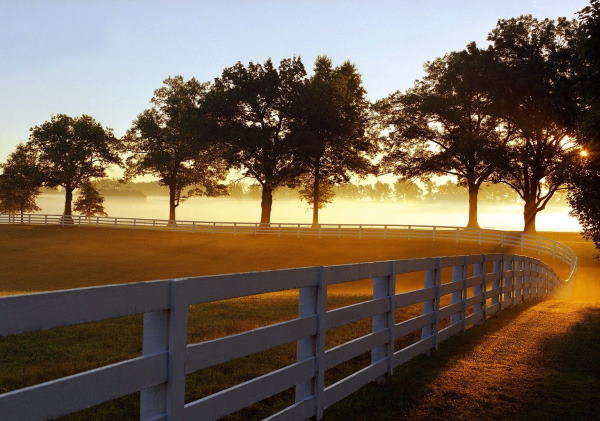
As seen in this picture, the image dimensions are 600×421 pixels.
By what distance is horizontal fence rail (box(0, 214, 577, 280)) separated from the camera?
4112 centimetres

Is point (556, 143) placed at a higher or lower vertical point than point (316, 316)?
higher

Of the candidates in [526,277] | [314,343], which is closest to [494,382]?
[314,343]

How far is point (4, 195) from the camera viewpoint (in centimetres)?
7950

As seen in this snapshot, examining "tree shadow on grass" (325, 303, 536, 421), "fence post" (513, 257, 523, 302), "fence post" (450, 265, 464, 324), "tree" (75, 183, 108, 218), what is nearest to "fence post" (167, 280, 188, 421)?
"tree shadow on grass" (325, 303, 536, 421)

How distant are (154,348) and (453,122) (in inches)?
2148

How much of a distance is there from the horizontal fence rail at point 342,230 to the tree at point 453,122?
5.52 meters

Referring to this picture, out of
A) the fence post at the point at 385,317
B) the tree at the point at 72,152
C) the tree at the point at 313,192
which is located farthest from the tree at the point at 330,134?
the fence post at the point at 385,317

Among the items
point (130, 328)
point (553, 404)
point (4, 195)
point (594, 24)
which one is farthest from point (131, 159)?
point (553, 404)

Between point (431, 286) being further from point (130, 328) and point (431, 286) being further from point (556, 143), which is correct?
point (556, 143)

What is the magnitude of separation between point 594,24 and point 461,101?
34.6 m

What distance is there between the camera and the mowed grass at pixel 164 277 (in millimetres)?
7445

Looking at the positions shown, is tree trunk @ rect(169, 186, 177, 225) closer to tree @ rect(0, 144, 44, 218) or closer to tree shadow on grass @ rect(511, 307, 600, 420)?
tree @ rect(0, 144, 44, 218)

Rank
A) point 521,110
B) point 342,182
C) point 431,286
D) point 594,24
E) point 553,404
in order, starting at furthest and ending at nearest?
point 342,182
point 521,110
point 594,24
point 431,286
point 553,404

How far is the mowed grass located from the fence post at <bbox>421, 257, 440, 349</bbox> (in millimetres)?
582
